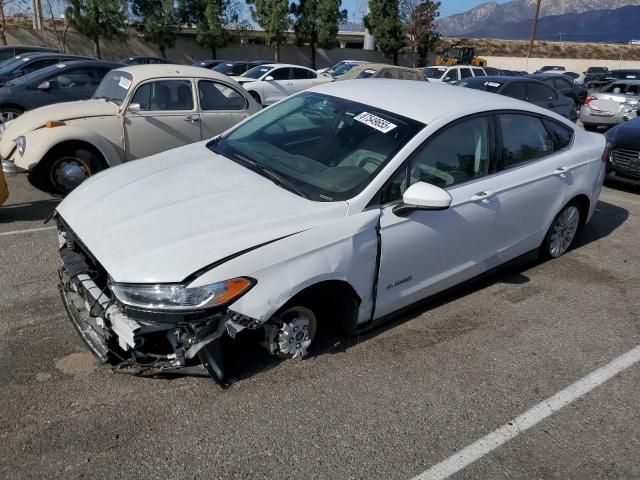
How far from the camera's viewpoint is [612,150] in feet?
26.6

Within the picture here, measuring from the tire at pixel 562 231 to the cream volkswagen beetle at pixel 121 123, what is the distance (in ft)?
14.0

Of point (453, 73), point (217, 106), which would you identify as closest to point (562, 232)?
point (217, 106)

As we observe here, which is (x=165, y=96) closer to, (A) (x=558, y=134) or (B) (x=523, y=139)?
(B) (x=523, y=139)

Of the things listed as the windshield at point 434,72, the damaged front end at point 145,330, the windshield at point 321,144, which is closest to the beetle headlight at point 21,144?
the windshield at point 321,144

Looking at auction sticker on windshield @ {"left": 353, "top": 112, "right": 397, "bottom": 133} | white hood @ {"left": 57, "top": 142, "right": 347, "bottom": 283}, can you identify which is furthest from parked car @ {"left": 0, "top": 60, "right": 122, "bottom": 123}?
auction sticker on windshield @ {"left": 353, "top": 112, "right": 397, "bottom": 133}

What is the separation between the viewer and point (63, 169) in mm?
6109

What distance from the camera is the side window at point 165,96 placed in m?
6.59

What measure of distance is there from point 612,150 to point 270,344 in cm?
711

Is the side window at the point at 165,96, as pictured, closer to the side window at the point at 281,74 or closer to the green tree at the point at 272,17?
the side window at the point at 281,74

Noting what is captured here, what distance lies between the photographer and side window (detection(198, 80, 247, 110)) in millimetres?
6965

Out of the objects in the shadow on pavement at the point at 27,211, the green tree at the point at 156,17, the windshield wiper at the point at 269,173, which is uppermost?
the green tree at the point at 156,17

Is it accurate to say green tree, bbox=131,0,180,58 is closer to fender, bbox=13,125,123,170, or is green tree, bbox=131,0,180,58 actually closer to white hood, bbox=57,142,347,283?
fender, bbox=13,125,123,170

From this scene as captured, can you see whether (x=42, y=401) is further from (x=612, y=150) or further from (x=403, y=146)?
(x=612, y=150)

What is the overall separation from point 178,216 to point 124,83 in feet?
14.4
